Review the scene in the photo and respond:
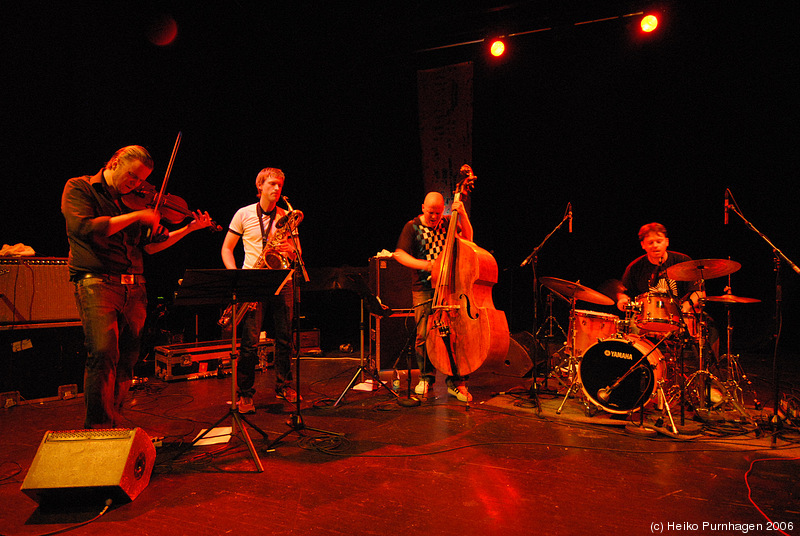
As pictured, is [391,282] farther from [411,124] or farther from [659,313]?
[411,124]

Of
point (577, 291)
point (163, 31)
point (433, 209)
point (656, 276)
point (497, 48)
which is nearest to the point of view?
point (577, 291)

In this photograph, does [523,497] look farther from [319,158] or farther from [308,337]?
[319,158]

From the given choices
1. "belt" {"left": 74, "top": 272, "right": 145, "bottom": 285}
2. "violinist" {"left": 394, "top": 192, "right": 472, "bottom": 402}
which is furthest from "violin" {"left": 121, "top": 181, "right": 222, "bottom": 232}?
"violinist" {"left": 394, "top": 192, "right": 472, "bottom": 402}

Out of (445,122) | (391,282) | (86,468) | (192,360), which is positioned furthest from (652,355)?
(445,122)

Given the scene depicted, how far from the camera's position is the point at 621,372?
404 centimetres

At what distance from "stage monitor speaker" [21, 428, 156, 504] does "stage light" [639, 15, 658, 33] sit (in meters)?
7.44

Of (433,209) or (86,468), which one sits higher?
(433,209)

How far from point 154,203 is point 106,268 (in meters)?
0.55

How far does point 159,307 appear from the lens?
6492 millimetres

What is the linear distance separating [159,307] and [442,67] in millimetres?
6019

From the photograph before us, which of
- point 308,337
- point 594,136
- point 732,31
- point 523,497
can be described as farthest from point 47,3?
point 732,31

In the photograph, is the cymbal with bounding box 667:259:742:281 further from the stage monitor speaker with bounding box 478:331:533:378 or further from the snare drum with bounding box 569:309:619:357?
the stage monitor speaker with bounding box 478:331:533:378

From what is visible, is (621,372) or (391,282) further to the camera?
(391,282)

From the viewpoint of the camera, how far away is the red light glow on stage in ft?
20.9
